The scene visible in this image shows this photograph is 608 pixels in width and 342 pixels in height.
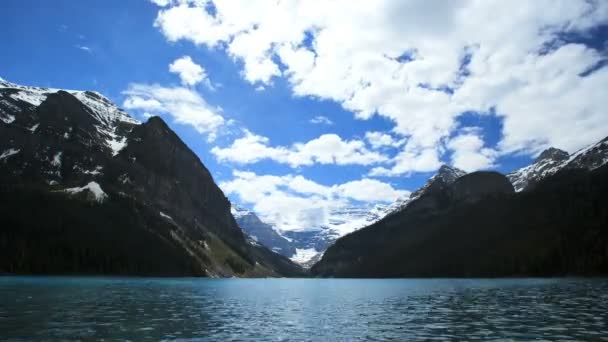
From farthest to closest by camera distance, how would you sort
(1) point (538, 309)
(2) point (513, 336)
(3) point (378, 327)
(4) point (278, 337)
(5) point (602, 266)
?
(5) point (602, 266), (1) point (538, 309), (3) point (378, 327), (4) point (278, 337), (2) point (513, 336)

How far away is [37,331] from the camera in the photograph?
3938 centimetres

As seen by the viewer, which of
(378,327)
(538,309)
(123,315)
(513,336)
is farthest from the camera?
(538,309)

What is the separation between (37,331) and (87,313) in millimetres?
16340

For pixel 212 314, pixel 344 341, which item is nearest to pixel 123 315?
pixel 212 314

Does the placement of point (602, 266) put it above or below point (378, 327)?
above

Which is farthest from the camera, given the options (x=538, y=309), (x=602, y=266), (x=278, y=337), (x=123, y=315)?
(x=602, y=266)

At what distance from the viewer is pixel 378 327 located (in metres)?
47.3

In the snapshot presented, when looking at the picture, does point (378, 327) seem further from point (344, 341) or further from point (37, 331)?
point (37, 331)

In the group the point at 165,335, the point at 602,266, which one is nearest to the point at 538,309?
the point at 165,335

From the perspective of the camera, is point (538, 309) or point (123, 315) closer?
point (123, 315)

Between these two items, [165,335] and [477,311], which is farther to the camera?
[477,311]

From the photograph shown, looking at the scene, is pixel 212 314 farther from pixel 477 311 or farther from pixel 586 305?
pixel 586 305

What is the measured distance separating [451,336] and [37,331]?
3383 centimetres

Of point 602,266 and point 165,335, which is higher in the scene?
point 602,266
